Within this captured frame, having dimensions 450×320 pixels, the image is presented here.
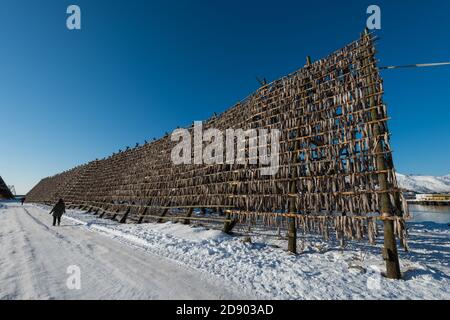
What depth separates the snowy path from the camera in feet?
14.6

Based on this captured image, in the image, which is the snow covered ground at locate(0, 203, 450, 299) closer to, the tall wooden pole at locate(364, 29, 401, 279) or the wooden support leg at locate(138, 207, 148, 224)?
the tall wooden pole at locate(364, 29, 401, 279)

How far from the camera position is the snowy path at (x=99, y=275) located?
4.45m

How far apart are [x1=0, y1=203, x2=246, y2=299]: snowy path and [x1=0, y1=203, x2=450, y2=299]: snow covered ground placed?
0.06 ft

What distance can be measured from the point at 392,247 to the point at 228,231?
6.70m

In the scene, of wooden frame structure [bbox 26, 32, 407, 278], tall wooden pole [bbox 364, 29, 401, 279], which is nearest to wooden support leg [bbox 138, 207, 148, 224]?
wooden frame structure [bbox 26, 32, 407, 278]

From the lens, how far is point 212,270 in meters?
6.03

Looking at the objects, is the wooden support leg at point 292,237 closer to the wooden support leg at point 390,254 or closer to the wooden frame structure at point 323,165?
the wooden frame structure at point 323,165

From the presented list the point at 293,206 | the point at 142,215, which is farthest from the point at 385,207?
the point at 142,215

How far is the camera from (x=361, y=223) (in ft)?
22.1

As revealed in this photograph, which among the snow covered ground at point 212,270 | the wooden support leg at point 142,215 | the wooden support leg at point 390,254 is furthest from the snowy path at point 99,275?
the wooden support leg at point 142,215

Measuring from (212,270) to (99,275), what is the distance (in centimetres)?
279

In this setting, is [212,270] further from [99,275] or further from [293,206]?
[293,206]

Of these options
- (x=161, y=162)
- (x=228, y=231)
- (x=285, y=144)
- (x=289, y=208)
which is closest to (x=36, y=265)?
(x=228, y=231)
